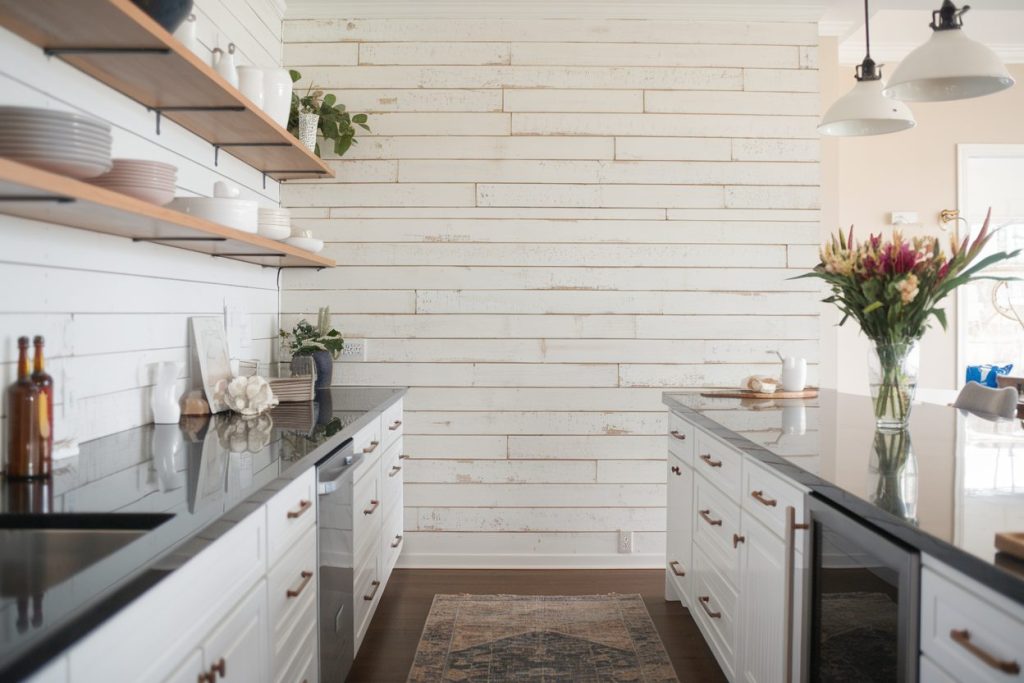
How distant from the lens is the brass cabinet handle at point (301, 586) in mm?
1941

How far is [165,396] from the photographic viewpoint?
8.39ft

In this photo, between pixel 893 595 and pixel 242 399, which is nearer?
pixel 893 595

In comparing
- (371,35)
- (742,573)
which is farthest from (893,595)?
(371,35)

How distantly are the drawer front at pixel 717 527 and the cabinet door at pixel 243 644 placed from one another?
4.66ft

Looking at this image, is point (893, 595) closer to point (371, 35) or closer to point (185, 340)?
point (185, 340)

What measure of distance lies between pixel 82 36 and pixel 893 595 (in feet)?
7.08

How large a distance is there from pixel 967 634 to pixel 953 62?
1859mm

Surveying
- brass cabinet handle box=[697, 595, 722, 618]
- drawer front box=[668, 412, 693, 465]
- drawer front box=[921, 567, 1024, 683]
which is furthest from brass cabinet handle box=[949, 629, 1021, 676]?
drawer front box=[668, 412, 693, 465]

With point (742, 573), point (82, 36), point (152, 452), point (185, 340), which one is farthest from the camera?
point (185, 340)

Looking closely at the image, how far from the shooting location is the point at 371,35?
4.07 meters

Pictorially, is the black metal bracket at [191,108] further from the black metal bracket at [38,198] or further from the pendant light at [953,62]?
the pendant light at [953,62]

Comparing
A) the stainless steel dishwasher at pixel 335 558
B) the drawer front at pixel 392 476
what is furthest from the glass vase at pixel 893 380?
the drawer front at pixel 392 476

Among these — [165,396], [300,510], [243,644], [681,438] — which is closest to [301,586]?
[300,510]

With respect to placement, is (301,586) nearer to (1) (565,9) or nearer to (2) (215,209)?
(2) (215,209)
